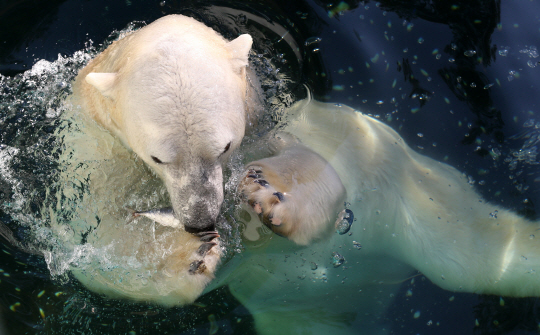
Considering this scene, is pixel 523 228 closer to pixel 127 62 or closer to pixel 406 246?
pixel 406 246

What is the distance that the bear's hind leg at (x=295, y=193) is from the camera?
2018 mm

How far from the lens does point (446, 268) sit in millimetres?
2510

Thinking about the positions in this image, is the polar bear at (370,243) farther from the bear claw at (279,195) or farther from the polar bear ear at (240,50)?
the polar bear ear at (240,50)

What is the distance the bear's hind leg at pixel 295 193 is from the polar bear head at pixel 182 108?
27 cm

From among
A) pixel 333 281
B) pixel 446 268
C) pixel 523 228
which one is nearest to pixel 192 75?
pixel 333 281

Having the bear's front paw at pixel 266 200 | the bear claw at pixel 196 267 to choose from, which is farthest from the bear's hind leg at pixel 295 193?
the bear claw at pixel 196 267

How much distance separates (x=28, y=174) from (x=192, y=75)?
1663 mm

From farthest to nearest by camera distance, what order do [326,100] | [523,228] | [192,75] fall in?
[326,100] → [523,228] → [192,75]

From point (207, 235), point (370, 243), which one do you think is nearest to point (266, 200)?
point (207, 235)

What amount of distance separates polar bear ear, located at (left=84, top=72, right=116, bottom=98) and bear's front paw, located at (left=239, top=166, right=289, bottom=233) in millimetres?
843

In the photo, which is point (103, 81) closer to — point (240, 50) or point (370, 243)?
point (240, 50)

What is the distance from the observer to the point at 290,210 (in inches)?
81.3

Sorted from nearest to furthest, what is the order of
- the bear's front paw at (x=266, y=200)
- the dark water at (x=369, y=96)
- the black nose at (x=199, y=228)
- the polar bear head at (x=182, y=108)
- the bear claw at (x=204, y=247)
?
the polar bear head at (x=182, y=108) → the black nose at (x=199, y=228) → the bear's front paw at (x=266, y=200) → the bear claw at (x=204, y=247) → the dark water at (x=369, y=96)

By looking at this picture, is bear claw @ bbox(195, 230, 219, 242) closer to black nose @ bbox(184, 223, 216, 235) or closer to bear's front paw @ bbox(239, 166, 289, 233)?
black nose @ bbox(184, 223, 216, 235)
